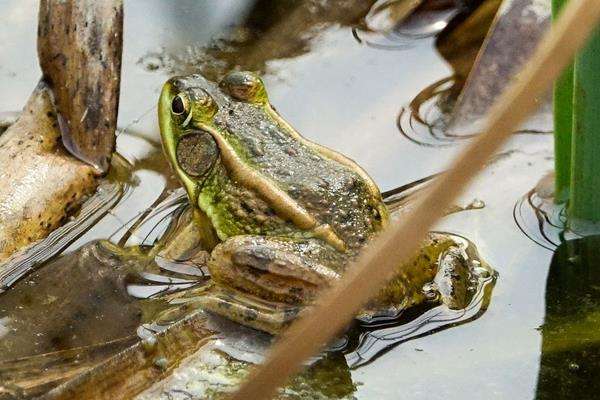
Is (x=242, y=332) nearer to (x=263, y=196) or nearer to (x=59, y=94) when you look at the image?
(x=263, y=196)

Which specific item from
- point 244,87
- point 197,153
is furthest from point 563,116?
point 197,153

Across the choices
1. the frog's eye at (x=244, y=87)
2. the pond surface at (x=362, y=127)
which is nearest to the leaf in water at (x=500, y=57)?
the pond surface at (x=362, y=127)

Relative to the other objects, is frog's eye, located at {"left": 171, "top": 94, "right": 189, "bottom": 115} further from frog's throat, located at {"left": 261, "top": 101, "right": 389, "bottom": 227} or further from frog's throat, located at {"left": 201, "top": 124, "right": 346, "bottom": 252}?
frog's throat, located at {"left": 261, "top": 101, "right": 389, "bottom": 227}

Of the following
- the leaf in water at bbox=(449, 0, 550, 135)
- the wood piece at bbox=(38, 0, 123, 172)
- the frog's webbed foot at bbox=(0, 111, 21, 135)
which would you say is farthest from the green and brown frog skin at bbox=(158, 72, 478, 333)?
the leaf in water at bbox=(449, 0, 550, 135)

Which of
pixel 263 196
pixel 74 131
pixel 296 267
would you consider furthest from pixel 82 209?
pixel 296 267

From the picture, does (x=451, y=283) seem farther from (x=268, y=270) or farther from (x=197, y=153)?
(x=197, y=153)

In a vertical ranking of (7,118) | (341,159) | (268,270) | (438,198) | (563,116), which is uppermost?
(438,198)
